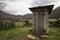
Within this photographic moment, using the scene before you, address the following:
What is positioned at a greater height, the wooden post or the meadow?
the wooden post

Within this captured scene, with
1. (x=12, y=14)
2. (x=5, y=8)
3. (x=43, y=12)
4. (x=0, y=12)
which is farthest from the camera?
(x=12, y=14)

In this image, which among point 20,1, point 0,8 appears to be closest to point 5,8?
point 0,8

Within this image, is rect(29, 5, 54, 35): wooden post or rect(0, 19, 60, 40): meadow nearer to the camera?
rect(0, 19, 60, 40): meadow

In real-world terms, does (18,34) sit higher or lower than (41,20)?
lower

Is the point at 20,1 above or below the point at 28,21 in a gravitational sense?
above

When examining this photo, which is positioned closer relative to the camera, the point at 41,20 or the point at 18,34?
the point at 41,20

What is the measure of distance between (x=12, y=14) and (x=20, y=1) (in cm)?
331

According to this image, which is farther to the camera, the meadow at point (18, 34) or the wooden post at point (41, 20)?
the wooden post at point (41, 20)

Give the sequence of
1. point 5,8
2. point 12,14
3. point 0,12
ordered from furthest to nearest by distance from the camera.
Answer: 1. point 12,14
2. point 5,8
3. point 0,12

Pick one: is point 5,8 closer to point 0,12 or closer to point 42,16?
point 0,12

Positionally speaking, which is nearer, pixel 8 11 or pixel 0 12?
pixel 0 12

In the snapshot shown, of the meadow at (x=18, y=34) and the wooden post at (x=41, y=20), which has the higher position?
the wooden post at (x=41, y=20)

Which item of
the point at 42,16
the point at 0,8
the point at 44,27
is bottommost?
the point at 44,27

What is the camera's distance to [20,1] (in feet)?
61.4
